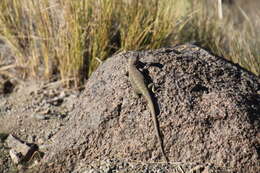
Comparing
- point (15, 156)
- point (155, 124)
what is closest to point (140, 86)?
point (155, 124)

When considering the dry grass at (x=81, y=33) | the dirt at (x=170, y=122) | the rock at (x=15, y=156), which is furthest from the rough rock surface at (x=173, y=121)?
the dry grass at (x=81, y=33)

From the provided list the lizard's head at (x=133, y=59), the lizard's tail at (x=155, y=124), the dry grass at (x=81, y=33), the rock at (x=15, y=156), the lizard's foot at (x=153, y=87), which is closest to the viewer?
the lizard's tail at (x=155, y=124)

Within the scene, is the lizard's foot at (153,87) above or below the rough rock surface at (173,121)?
above

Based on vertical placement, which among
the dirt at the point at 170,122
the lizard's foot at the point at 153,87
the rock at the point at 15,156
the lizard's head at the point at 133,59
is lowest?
the rock at the point at 15,156

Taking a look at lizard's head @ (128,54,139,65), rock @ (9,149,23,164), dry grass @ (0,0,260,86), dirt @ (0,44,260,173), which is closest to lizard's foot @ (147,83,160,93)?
dirt @ (0,44,260,173)

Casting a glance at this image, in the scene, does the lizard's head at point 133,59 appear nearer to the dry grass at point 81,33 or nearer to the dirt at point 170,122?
the dirt at point 170,122

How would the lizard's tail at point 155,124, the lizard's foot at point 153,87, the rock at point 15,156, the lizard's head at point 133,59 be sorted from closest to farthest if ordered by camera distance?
the lizard's tail at point 155,124 < the lizard's foot at point 153,87 < the lizard's head at point 133,59 < the rock at point 15,156

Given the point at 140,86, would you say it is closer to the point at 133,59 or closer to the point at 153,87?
the point at 153,87

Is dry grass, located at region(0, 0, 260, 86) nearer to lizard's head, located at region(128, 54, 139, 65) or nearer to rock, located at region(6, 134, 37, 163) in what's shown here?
lizard's head, located at region(128, 54, 139, 65)
